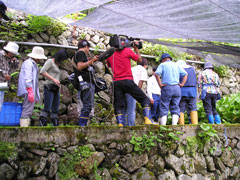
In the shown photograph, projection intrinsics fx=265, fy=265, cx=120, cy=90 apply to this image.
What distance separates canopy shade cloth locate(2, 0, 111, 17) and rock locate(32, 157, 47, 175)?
7.34 ft

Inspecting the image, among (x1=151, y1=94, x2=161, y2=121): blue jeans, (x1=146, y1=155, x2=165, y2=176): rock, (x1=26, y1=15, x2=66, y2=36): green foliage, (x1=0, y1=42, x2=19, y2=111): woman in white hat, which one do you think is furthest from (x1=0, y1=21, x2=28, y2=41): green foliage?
(x1=146, y1=155, x2=165, y2=176): rock

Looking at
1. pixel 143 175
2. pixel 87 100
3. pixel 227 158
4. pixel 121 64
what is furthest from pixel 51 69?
pixel 227 158

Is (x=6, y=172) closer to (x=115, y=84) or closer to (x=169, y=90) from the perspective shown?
(x=115, y=84)

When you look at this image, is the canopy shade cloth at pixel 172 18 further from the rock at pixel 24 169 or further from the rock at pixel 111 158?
the rock at pixel 24 169

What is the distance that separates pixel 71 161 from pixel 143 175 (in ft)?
3.45

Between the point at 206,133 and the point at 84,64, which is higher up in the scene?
the point at 84,64

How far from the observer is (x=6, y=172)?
301cm

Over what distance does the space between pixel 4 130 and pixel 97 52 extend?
4.61 metres

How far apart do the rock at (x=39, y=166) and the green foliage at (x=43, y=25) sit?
14.0 feet

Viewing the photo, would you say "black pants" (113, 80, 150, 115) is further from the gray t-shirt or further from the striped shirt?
the striped shirt

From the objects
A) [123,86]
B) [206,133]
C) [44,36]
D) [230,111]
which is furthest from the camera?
[44,36]

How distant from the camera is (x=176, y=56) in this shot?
910 cm

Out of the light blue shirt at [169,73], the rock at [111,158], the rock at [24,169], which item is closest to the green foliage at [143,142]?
the rock at [111,158]

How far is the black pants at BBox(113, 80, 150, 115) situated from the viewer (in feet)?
13.8
